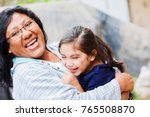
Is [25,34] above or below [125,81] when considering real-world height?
above

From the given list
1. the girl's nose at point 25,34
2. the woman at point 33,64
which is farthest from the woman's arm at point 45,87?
the girl's nose at point 25,34

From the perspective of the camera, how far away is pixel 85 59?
1.22 m

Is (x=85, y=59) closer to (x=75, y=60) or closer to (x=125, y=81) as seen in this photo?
(x=75, y=60)

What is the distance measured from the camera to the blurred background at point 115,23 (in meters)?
1.27

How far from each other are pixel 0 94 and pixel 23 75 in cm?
15

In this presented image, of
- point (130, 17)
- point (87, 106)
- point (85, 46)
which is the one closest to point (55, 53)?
point (85, 46)

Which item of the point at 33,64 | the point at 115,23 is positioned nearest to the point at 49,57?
the point at 33,64

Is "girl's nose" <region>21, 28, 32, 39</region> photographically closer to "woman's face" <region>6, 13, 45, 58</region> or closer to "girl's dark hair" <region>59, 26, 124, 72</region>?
"woman's face" <region>6, 13, 45, 58</region>

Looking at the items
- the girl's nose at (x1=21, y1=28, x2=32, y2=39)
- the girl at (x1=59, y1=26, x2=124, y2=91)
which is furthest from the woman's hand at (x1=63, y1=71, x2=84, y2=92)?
the girl's nose at (x1=21, y1=28, x2=32, y2=39)

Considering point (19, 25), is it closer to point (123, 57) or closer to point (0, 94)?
point (0, 94)

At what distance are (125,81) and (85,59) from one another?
180mm

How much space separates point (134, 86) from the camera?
4.12 feet

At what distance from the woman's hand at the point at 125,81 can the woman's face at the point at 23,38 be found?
32cm

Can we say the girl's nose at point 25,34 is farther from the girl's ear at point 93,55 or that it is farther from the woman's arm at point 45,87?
the girl's ear at point 93,55
